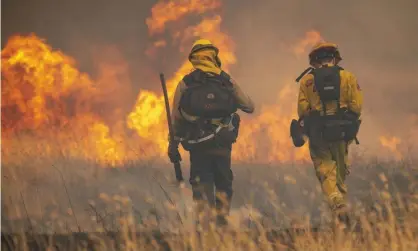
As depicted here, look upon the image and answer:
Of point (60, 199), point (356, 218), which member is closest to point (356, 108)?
point (356, 218)

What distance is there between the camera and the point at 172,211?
17.1 feet

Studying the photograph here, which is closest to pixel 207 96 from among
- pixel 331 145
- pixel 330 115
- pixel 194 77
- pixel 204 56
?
pixel 194 77

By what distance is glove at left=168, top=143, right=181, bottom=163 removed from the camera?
551cm

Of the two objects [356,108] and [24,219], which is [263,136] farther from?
[24,219]

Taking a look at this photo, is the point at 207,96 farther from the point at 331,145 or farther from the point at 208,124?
the point at 331,145

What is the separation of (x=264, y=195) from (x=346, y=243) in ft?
5.66

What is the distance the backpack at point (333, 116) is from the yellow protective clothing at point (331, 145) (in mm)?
57

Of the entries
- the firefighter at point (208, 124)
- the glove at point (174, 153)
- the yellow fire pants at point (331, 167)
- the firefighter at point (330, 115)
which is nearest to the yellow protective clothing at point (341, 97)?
the firefighter at point (330, 115)

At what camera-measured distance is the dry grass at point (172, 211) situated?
181 inches

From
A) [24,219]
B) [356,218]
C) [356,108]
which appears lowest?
[356,218]

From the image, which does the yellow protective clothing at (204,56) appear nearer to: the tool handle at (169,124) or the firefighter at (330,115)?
the tool handle at (169,124)

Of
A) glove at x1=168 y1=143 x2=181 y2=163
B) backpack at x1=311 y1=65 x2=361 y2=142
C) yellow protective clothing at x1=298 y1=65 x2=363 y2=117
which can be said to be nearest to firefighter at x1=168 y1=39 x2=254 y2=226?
glove at x1=168 y1=143 x2=181 y2=163

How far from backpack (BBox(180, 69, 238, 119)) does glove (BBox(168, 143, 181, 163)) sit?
1.13ft

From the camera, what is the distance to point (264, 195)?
5.93m
